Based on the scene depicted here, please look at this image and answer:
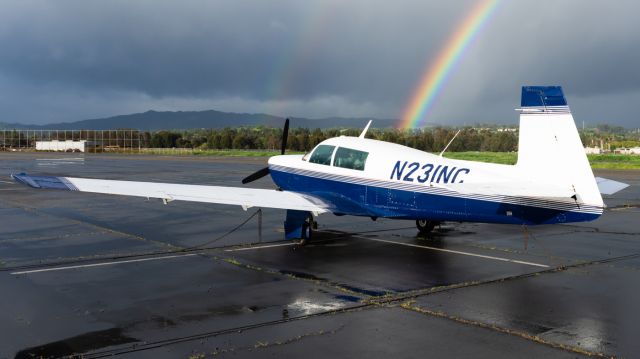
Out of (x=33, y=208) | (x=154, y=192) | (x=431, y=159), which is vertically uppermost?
(x=431, y=159)

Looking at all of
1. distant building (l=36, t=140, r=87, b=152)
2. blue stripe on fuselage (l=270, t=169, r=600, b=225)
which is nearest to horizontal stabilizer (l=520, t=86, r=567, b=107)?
blue stripe on fuselage (l=270, t=169, r=600, b=225)

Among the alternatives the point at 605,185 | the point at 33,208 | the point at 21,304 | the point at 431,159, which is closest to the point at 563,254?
the point at 605,185

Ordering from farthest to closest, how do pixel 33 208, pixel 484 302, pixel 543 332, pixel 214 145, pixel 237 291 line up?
pixel 214 145
pixel 33 208
pixel 237 291
pixel 484 302
pixel 543 332

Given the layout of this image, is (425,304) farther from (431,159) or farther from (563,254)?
(563,254)

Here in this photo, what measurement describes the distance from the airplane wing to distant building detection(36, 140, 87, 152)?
10989 cm

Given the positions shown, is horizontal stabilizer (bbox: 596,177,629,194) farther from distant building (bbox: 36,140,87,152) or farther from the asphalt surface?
distant building (bbox: 36,140,87,152)

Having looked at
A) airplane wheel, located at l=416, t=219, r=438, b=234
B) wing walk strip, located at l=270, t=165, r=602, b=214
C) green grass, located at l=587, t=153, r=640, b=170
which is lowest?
airplane wheel, located at l=416, t=219, r=438, b=234

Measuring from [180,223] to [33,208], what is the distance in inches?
280

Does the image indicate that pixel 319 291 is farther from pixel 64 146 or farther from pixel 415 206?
pixel 64 146

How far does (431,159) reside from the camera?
12492 millimetres

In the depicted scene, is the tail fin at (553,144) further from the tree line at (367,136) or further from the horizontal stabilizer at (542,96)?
the tree line at (367,136)

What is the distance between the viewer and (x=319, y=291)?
366 inches

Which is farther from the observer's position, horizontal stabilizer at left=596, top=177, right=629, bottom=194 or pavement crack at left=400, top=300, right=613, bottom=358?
horizontal stabilizer at left=596, top=177, right=629, bottom=194

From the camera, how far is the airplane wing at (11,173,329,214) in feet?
43.4
